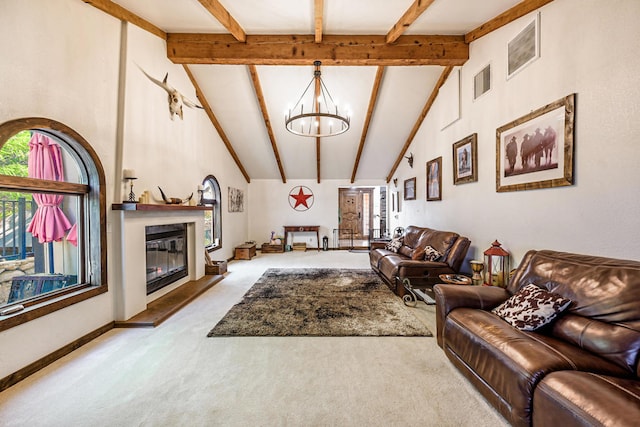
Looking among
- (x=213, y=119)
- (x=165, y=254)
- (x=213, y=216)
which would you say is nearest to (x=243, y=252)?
(x=213, y=216)

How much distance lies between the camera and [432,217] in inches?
204

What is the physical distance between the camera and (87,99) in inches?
103

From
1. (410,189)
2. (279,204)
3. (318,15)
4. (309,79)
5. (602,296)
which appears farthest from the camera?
(279,204)

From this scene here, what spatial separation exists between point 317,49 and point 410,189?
12.4 ft

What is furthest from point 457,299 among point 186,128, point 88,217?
point 186,128

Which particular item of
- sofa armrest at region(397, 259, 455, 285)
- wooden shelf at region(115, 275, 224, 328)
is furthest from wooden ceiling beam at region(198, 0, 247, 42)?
sofa armrest at region(397, 259, 455, 285)

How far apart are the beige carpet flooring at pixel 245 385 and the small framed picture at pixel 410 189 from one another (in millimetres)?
4106

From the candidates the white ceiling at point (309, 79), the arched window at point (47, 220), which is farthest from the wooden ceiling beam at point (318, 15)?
the arched window at point (47, 220)

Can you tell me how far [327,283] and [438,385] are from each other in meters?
2.67

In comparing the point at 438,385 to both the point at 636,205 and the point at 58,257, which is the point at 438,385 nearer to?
the point at 636,205

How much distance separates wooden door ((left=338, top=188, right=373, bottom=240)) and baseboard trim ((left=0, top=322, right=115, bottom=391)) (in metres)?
6.88

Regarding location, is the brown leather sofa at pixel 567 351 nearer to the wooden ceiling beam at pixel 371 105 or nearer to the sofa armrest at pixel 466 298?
the sofa armrest at pixel 466 298

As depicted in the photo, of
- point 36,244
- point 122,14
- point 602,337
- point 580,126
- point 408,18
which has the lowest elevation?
point 602,337

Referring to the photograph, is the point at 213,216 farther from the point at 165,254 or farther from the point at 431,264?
the point at 431,264
